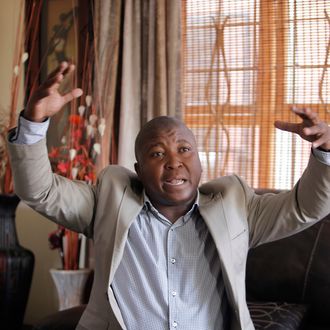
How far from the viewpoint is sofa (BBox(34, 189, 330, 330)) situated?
7.94 feet

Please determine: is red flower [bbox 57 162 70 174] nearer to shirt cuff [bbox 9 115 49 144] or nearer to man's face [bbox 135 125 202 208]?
man's face [bbox 135 125 202 208]

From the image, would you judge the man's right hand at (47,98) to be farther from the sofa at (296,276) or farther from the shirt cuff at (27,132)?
the sofa at (296,276)

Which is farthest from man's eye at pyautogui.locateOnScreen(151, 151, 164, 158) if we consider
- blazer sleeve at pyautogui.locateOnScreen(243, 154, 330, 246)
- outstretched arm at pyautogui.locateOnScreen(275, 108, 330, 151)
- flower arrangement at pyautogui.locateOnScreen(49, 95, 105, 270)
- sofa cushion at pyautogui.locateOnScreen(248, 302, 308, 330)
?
flower arrangement at pyautogui.locateOnScreen(49, 95, 105, 270)

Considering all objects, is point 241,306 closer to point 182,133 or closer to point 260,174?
point 182,133

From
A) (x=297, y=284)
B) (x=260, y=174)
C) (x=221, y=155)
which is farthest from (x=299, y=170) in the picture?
(x=297, y=284)

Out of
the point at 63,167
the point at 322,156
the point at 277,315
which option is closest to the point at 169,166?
the point at 322,156

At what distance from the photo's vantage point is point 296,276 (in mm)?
2477

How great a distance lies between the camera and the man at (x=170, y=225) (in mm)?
1590

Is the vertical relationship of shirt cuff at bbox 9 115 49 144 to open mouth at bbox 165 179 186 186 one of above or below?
above

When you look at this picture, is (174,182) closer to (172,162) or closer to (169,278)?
(172,162)

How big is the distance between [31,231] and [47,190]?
2224 millimetres

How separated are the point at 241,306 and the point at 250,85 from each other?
5.53 ft

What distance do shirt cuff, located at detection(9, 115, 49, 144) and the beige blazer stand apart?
0.10ft

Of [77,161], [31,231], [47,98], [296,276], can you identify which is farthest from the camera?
[31,231]
